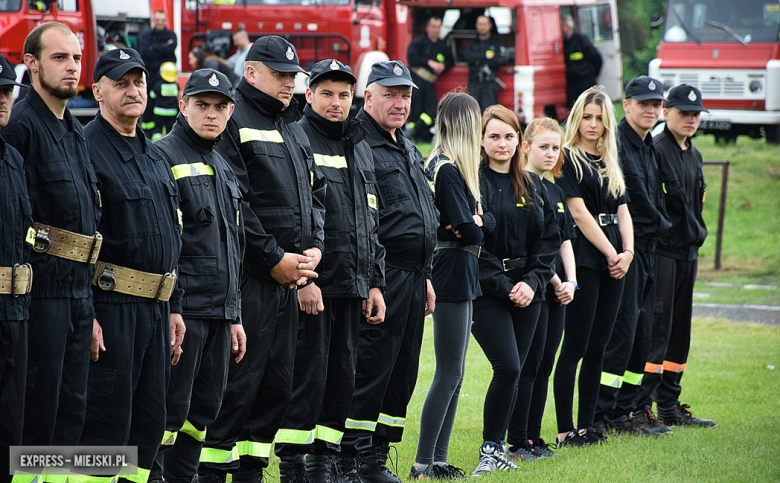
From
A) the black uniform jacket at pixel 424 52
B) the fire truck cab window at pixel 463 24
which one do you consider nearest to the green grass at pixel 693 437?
the black uniform jacket at pixel 424 52

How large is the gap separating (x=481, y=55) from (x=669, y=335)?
37.4 feet

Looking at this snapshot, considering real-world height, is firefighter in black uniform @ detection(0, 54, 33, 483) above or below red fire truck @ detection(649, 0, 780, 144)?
below

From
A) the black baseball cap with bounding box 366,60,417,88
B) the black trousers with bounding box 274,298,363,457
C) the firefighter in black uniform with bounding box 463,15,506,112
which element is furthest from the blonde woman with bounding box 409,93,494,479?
the firefighter in black uniform with bounding box 463,15,506,112

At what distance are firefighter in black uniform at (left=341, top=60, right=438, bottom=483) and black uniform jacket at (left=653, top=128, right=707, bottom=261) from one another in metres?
2.50

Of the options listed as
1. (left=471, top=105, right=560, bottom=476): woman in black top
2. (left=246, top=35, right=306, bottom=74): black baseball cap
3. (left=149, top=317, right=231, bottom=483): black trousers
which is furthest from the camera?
(left=471, top=105, right=560, bottom=476): woman in black top

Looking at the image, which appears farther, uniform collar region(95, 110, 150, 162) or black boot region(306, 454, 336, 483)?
black boot region(306, 454, 336, 483)

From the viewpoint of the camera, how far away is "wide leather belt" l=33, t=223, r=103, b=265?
3.79 m

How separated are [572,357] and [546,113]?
1355 centimetres

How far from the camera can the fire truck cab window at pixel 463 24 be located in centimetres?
1866

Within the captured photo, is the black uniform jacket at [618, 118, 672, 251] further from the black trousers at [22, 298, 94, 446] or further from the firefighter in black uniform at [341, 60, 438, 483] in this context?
the black trousers at [22, 298, 94, 446]

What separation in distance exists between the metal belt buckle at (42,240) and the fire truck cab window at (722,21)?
18.0m

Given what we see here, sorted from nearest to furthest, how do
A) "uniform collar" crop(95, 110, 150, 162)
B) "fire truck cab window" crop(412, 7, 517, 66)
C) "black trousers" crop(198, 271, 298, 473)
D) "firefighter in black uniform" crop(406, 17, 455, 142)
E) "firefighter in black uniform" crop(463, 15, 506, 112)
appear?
1. "uniform collar" crop(95, 110, 150, 162)
2. "black trousers" crop(198, 271, 298, 473)
3. "firefighter in black uniform" crop(463, 15, 506, 112)
4. "firefighter in black uniform" crop(406, 17, 455, 142)
5. "fire truck cab window" crop(412, 7, 517, 66)

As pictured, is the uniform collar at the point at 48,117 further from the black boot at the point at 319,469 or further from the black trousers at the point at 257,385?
the black boot at the point at 319,469

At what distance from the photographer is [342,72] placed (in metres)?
5.28
